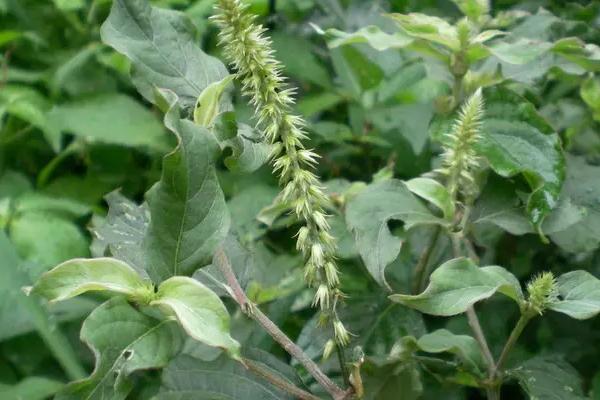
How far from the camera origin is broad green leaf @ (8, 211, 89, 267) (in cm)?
97

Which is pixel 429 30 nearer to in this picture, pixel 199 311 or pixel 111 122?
pixel 199 311

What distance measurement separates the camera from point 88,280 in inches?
21.8

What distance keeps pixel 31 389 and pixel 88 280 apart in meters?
0.38

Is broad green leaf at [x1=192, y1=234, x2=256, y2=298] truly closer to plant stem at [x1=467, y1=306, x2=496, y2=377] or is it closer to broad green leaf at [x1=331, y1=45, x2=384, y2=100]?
plant stem at [x1=467, y1=306, x2=496, y2=377]

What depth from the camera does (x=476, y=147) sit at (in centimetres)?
76

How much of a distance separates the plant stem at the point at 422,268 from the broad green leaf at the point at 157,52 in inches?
11.4

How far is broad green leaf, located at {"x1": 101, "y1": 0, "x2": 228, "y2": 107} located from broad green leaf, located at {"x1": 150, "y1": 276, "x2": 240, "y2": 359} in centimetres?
21

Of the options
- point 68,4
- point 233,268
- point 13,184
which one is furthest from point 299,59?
point 233,268

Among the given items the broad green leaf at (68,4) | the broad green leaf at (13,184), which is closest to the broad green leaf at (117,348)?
the broad green leaf at (13,184)

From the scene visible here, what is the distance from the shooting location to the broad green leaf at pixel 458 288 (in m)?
0.61

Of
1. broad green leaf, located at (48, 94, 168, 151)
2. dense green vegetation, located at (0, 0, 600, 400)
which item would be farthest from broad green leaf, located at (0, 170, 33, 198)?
broad green leaf, located at (48, 94, 168, 151)

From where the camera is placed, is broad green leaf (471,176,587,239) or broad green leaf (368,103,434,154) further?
broad green leaf (368,103,434,154)

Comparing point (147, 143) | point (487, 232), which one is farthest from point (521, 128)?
point (147, 143)

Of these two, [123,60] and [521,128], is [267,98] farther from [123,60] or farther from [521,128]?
[123,60]
